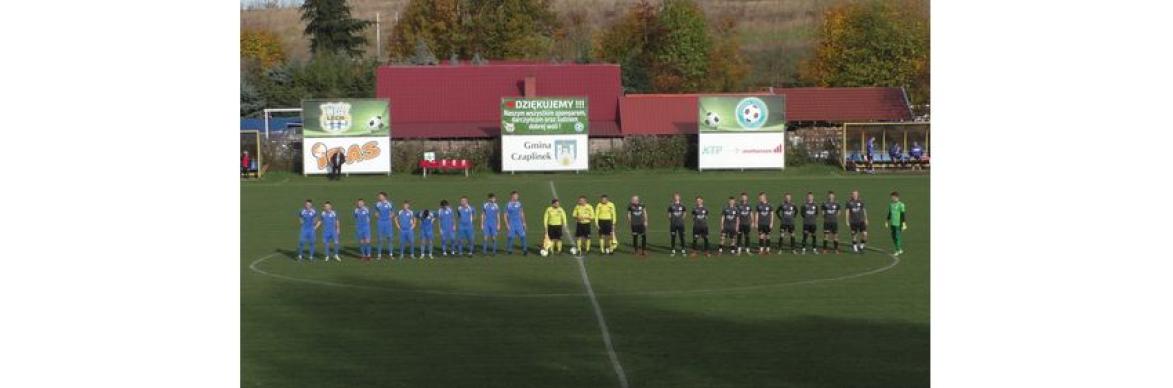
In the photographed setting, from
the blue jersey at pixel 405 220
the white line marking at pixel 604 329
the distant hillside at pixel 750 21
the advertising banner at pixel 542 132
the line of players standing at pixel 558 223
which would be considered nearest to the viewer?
the white line marking at pixel 604 329

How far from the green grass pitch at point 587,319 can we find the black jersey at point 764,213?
31.6 inches

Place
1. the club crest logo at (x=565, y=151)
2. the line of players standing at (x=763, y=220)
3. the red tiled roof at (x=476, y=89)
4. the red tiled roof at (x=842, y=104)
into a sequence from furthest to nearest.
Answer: the red tiled roof at (x=842, y=104), the red tiled roof at (x=476, y=89), the club crest logo at (x=565, y=151), the line of players standing at (x=763, y=220)

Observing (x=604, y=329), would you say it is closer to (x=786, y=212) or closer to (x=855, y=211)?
(x=786, y=212)

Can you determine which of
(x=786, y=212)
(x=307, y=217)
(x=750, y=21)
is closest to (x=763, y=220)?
(x=786, y=212)

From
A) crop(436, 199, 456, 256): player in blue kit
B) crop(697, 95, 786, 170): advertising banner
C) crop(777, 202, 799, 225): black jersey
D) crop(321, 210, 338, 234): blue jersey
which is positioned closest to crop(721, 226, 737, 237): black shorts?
crop(777, 202, 799, 225): black jersey

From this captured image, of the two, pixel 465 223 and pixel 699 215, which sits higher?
pixel 699 215

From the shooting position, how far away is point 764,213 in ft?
98.4

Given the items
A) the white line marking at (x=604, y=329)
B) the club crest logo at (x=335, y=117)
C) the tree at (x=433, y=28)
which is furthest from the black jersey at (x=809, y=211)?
the tree at (x=433, y=28)

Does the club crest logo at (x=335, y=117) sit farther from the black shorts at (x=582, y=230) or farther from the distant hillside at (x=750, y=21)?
the distant hillside at (x=750, y=21)

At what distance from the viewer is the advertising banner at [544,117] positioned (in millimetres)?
A: 55062

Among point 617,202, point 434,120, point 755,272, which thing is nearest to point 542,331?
point 755,272

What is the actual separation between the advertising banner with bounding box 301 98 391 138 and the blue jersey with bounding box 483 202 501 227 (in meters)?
24.7

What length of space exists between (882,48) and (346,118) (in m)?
Result: 35.8

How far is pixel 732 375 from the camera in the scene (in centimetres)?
1739
